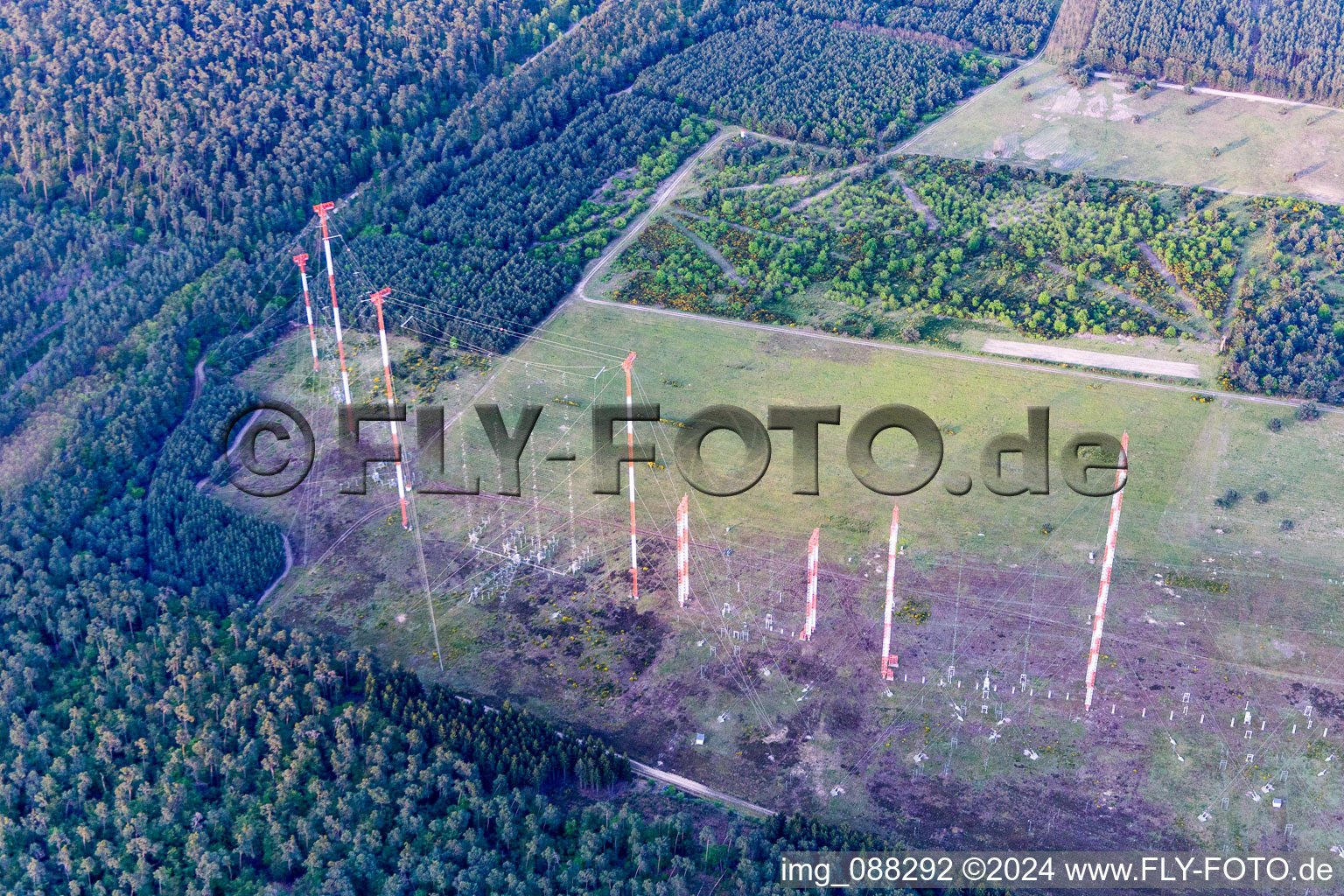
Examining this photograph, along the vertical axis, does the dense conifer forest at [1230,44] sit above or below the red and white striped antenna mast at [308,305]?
above

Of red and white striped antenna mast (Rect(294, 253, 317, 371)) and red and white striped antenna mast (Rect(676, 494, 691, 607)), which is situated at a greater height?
red and white striped antenna mast (Rect(294, 253, 317, 371))

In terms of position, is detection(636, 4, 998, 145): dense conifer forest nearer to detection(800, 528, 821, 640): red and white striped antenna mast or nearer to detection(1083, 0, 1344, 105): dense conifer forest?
detection(1083, 0, 1344, 105): dense conifer forest

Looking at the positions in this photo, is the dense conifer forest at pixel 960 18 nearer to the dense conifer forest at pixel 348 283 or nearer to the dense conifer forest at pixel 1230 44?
the dense conifer forest at pixel 348 283

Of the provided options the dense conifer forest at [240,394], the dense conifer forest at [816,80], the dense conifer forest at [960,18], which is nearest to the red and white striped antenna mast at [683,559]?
the dense conifer forest at [240,394]

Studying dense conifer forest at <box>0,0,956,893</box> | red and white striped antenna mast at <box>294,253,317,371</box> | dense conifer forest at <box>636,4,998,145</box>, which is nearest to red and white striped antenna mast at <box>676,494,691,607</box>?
dense conifer forest at <box>0,0,956,893</box>

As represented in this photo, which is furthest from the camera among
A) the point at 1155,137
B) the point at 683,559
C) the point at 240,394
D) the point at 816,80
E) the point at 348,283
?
the point at 816,80

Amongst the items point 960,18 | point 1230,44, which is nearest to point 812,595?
point 960,18

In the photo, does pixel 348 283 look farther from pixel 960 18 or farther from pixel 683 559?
pixel 960 18
